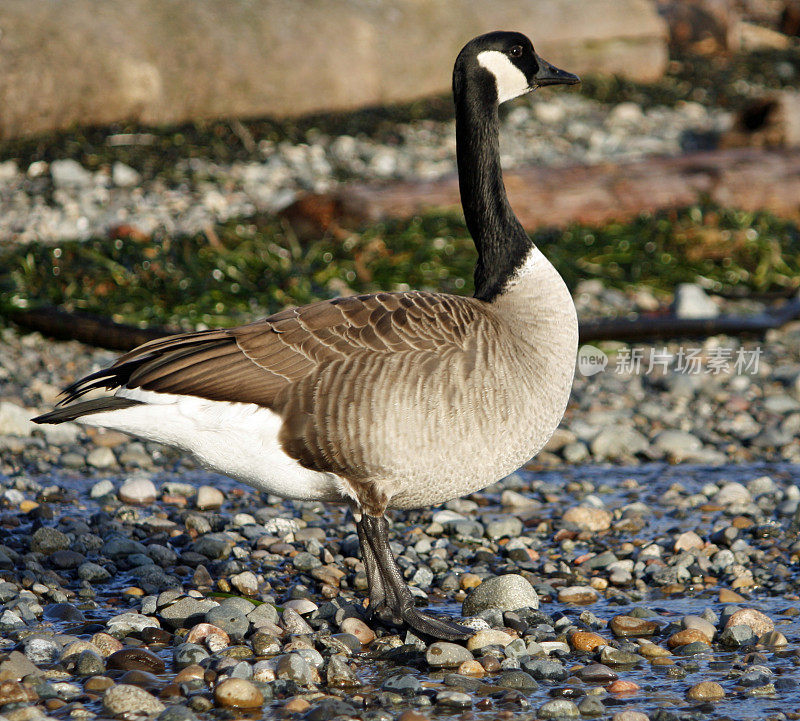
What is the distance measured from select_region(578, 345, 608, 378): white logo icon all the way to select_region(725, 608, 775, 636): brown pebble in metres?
4.31

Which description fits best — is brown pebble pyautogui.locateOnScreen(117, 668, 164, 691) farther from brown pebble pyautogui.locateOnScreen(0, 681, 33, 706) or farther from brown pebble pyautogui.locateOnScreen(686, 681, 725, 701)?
brown pebble pyautogui.locateOnScreen(686, 681, 725, 701)

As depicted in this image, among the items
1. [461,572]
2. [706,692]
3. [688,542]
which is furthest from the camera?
[688,542]

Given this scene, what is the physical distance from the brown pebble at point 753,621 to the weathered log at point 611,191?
7109mm

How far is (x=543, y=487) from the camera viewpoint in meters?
6.48

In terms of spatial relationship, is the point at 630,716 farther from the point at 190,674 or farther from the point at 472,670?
the point at 190,674

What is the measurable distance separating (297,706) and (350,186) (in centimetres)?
818

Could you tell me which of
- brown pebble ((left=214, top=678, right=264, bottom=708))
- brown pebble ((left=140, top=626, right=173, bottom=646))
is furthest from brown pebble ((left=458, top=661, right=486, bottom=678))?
brown pebble ((left=140, top=626, right=173, bottom=646))

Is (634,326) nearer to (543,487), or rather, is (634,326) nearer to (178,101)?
(543,487)

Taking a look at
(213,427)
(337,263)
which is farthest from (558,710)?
(337,263)

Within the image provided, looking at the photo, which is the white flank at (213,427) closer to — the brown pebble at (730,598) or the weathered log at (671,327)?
the brown pebble at (730,598)

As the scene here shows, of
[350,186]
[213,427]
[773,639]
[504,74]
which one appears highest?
[504,74]

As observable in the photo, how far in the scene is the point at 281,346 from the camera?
4.45 m

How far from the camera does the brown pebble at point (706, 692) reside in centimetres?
388

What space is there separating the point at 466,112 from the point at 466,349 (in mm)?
1438
